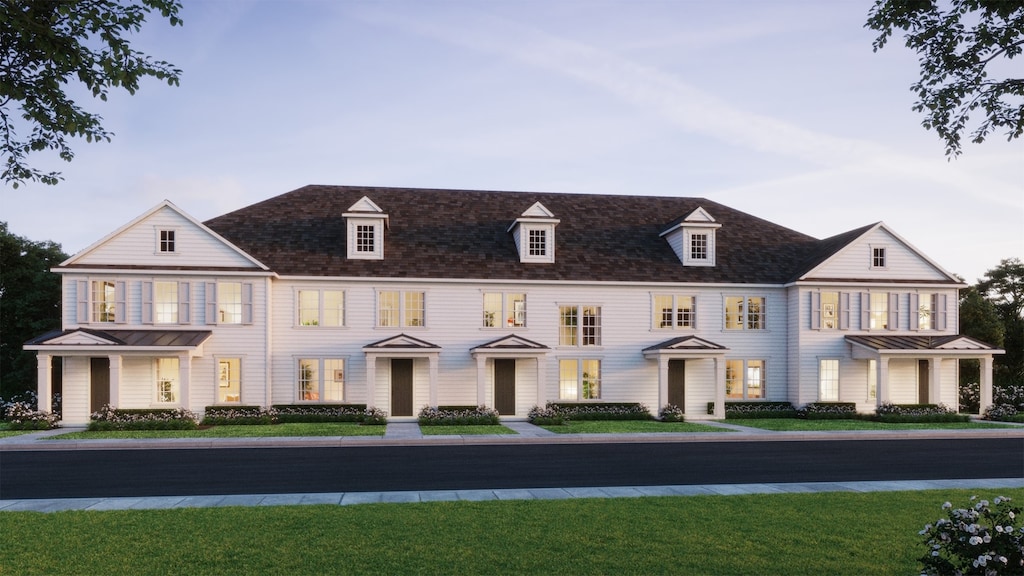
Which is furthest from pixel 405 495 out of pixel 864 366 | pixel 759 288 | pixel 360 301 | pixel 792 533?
pixel 864 366

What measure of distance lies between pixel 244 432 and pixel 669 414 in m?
16.7

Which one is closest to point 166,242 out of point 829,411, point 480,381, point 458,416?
point 458,416

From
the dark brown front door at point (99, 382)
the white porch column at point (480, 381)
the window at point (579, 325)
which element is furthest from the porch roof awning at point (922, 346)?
the dark brown front door at point (99, 382)

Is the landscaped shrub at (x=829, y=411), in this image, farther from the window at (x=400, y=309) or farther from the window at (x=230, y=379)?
the window at (x=230, y=379)

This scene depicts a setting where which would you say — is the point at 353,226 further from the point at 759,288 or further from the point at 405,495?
the point at 405,495

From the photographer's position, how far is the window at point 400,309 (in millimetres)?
31594

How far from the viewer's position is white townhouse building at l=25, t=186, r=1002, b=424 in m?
29.6

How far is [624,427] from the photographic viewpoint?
91.0 ft

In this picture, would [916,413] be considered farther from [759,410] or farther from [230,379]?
[230,379]

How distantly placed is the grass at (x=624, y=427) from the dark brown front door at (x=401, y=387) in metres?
6.61

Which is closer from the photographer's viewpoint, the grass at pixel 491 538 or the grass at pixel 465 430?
the grass at pixel 491 538

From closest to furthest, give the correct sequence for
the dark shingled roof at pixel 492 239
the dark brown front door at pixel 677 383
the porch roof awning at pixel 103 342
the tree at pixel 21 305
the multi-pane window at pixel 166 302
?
1. the porch roof awning at pixel 103 342
2. the multi-pane window at pixel 166 302
3. the dark shingled roof at pixel 492 239
4. the dark brown front door at pixel 677 383
5. the tree at pixel 21 305

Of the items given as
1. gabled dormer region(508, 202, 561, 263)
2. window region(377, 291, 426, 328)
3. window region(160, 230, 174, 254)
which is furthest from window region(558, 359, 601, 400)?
window region(160, 230, 174, 254)

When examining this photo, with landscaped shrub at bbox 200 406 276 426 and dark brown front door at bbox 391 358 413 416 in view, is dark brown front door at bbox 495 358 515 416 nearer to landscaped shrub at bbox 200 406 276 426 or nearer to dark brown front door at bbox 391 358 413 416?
dark brown front door at bbox 391 358 413 416
